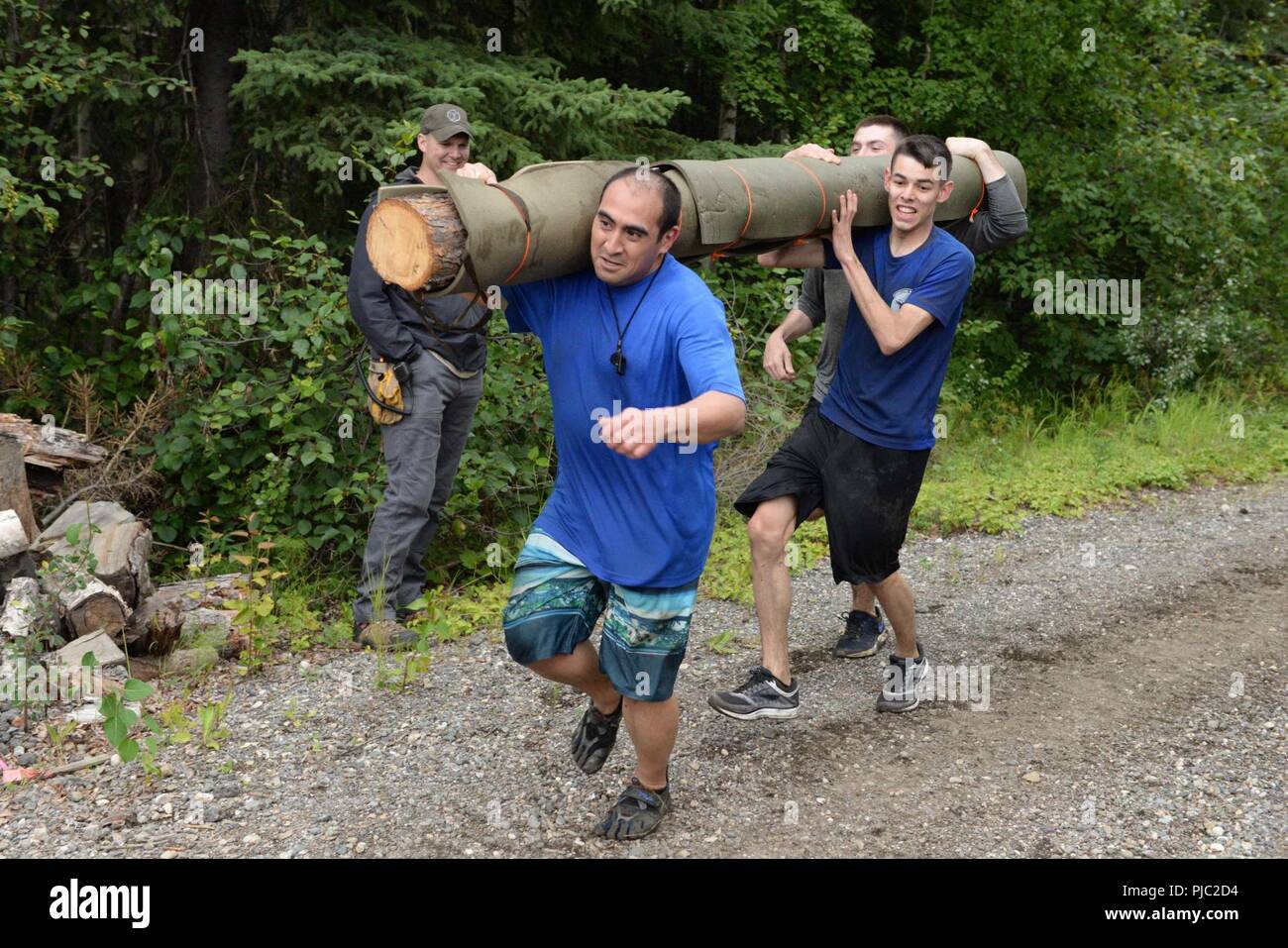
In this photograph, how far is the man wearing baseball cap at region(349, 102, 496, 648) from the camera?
18.0ft

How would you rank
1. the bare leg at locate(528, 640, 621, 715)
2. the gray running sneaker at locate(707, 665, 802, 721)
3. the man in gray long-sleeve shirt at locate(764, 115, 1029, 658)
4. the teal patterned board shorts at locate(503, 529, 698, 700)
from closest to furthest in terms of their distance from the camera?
the teal patterned board shorts at locate(503, 529, 698, 700) → the bare leg at locate(528, 640, 621, 715) → the gray running sneaker at locate(707, 665, 802, 721) → the man in gray long-sleeve shirt at locate(764, 115, 1029, 658)

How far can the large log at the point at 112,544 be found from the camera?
5484 mm

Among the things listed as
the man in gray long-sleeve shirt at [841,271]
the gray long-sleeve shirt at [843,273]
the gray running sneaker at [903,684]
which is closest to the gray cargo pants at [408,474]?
the man in gray long-sleeve shirt at [841,271]

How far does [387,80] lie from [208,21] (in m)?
2.40

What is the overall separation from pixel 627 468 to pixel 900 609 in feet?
6.56

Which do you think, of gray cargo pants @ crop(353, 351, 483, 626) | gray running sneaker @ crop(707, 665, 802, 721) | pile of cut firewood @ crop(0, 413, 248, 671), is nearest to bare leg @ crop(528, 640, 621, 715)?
gray running sneaker @ crop(707, 665, 802, 721)

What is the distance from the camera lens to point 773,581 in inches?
188

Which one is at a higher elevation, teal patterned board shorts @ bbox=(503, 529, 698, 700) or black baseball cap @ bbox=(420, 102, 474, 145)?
black baseball cap @ bbox=(420, 102, 474, 145)

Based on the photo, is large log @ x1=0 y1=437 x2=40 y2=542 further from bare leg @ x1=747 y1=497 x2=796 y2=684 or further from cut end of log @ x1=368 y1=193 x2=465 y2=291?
bare leg @ x1=747 y1=497 x2=796 y2=684

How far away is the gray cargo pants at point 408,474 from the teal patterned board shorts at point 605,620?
2016 millimetres

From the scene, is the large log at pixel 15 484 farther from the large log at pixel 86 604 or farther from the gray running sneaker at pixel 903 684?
the gray running sneaker at pixel 903 684

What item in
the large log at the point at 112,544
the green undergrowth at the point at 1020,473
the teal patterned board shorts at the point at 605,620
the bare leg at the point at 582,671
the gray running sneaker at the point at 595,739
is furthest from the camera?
the green undergrowth at the point at 1020,473

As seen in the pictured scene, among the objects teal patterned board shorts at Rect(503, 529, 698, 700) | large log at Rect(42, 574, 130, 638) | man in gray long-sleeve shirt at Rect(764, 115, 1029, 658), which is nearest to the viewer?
teal patterned board shorts at Rect(503, 529, 698, 700)

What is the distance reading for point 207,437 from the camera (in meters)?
6.68
